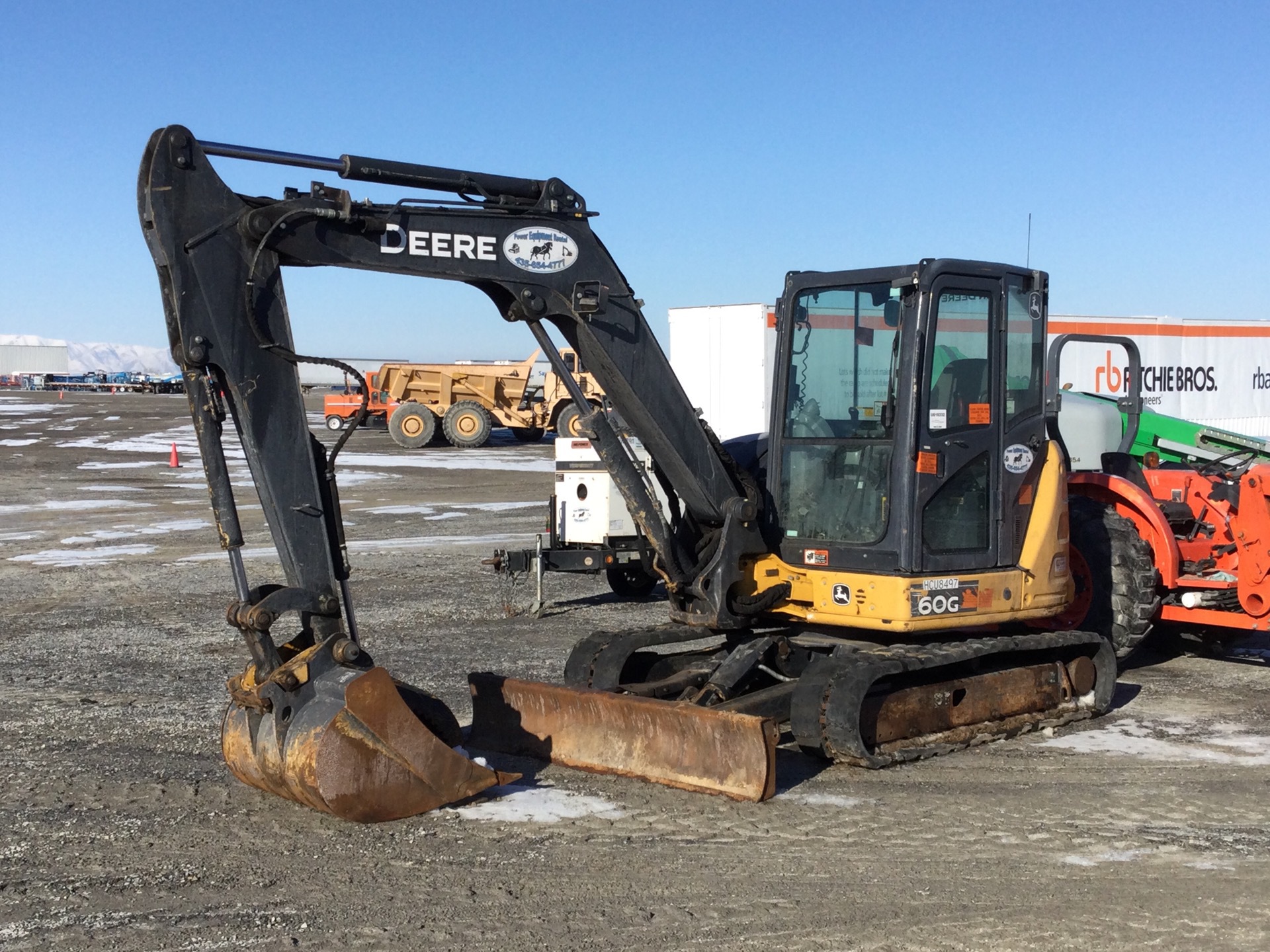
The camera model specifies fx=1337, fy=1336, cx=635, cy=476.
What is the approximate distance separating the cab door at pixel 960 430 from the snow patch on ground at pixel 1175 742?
1.17m

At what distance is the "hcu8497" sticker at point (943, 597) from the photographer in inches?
273

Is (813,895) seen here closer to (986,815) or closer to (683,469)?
(986,815)

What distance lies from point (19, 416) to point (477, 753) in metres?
49.6

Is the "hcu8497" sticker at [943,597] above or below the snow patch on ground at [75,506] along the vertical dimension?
above

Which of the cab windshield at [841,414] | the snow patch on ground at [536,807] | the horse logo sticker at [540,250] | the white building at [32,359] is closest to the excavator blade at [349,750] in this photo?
the snow patch on ground at [536,807]

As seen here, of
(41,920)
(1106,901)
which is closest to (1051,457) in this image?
(1106,901)

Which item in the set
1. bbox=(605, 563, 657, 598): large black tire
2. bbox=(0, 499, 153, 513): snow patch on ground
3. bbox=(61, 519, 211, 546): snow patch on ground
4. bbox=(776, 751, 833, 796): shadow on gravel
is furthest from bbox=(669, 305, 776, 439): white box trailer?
bbox=(776, 751, 833, 796): shadow on gravel

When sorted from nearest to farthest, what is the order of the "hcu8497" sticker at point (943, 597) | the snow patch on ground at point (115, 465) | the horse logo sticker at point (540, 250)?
the horse logo sticker at point (540, 250)
the "hcu8497" sticker at point (943, 597)
the snow patch on ground at point (115, 465)

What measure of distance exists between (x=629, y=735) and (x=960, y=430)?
242 cm

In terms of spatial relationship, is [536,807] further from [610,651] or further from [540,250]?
[540,250]

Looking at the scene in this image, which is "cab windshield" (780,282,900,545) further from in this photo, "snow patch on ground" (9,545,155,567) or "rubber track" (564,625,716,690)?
"snow patch on ground" (9,545,155,567)

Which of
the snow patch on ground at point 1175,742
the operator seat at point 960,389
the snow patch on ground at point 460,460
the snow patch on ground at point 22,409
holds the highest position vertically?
the snow patch on ground at point 22,409

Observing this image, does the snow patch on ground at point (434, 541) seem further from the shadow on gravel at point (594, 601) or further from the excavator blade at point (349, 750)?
the excavator blade at point (349, 750)

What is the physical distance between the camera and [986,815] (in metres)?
6.00
